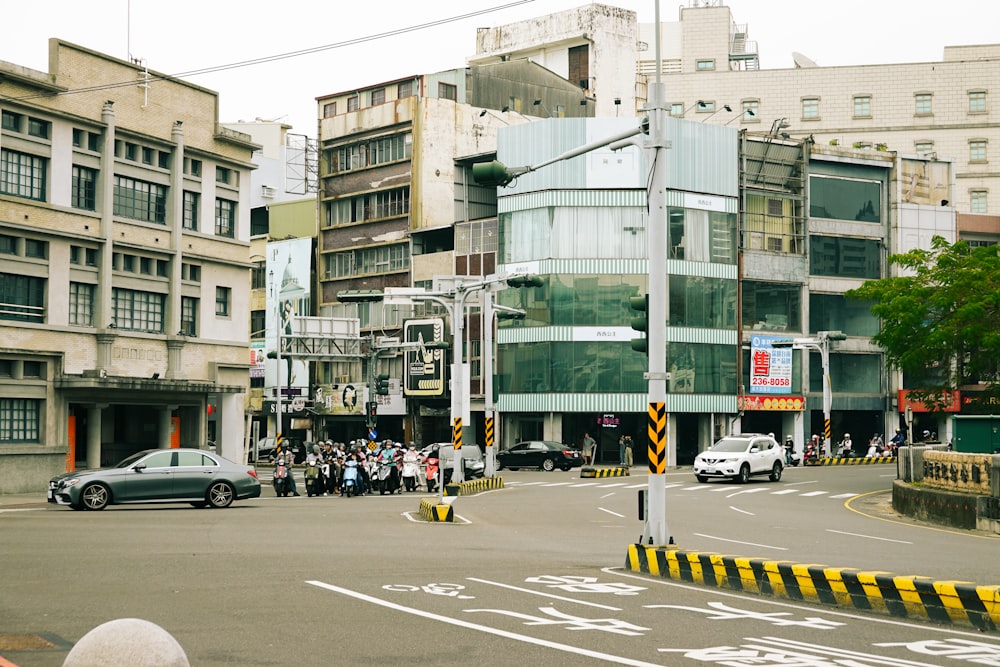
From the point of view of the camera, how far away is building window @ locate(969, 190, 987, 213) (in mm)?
84312

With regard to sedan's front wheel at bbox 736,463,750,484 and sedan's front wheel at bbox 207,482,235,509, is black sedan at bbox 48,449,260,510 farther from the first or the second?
sedan's front wheel at bbox 736,463,750,484

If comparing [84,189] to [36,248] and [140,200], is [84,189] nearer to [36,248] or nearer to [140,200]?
[140,200]

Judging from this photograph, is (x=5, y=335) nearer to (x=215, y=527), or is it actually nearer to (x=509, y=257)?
(x=215, y=527)

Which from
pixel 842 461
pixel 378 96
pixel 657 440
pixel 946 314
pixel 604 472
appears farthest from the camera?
pixel 378 96

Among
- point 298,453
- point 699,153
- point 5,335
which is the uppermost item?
point 699,153

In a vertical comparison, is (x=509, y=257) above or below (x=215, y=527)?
above

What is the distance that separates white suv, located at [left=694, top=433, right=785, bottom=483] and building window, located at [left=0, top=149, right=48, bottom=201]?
24193mm

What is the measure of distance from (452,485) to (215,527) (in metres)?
13.2

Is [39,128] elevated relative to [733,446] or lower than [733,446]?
elevated

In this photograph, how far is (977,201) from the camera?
8456cm

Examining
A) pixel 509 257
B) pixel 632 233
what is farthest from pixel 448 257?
pixel 632 233

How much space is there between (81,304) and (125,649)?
124ft

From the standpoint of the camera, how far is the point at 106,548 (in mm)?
17969

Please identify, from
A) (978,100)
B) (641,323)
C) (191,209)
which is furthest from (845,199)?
(641,323)
